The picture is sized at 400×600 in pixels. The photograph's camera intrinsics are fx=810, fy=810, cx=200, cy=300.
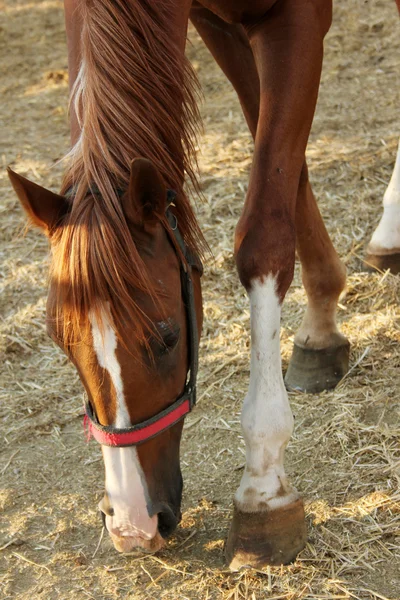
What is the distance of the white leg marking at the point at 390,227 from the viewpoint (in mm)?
3854

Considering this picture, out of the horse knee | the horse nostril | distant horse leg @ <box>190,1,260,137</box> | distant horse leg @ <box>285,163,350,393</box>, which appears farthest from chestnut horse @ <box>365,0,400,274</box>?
the horse nostril

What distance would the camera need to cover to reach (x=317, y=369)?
3.21m

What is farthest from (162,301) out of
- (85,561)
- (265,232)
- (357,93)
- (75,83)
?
(357,93)

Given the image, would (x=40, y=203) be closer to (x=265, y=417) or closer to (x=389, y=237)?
(x=265, y=417)

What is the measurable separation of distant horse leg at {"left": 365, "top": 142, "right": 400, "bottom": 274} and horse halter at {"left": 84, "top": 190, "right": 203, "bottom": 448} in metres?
1.82

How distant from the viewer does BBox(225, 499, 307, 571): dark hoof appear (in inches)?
90.6

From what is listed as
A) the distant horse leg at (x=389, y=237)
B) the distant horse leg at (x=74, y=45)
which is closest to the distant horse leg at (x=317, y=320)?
the distant horse leg at (x=389, y=237)

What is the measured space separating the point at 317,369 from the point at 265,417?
36.1 inches

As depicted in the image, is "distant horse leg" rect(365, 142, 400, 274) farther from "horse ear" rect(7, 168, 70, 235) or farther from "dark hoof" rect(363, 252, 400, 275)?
"horse ear" rect(7, 168, 70, 235)

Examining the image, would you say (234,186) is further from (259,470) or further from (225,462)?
(259,470)

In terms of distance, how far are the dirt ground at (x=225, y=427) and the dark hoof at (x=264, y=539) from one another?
40mm

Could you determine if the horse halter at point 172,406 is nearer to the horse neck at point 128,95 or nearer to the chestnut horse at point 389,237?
the horse neck at point 128,95

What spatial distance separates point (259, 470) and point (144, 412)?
0.48 m

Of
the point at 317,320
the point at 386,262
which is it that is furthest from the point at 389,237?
the point at 317,320
